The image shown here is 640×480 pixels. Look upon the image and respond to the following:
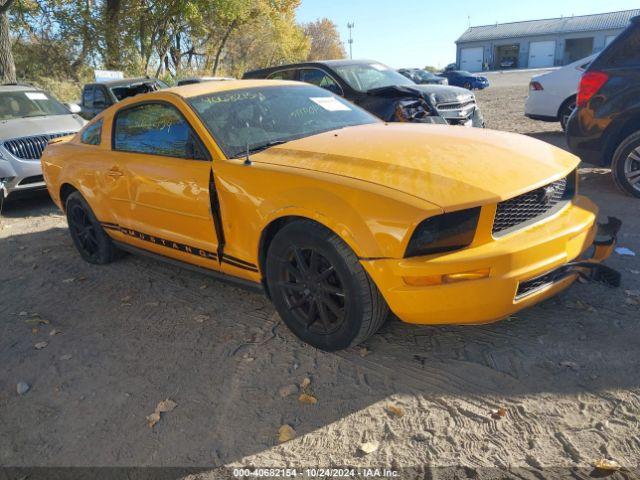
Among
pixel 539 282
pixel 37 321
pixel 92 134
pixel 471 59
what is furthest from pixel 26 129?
pixel 471 59

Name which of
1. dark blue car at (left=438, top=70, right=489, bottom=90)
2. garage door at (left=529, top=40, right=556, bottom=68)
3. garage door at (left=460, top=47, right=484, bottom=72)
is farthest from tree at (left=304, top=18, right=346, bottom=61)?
dark blue car at (left=438, top=70, right=489, bottom=90)

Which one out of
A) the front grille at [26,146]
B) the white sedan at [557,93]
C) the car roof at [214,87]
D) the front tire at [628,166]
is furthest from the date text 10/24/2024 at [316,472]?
the white sedan at [557,93]

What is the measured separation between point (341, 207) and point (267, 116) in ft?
4.58

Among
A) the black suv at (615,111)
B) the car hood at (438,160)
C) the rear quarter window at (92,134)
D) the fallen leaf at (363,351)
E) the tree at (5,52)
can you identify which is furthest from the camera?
the tree at (5,52)

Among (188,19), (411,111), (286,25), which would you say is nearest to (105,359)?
(411,111)

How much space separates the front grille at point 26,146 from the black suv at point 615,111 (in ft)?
23.1

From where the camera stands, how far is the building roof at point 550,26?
54062 mm

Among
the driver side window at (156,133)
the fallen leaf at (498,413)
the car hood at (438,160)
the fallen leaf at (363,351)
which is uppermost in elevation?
the driver side window at (156,133)

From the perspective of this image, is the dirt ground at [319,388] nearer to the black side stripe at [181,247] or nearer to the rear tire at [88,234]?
the black side stripe at [181,247]

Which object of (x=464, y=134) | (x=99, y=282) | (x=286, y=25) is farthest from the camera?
(x=286, y=25)

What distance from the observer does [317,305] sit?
117 inches

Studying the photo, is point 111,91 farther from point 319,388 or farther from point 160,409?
point 319,388

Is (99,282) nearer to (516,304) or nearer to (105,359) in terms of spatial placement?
(105,359)

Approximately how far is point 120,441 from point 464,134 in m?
2.72
